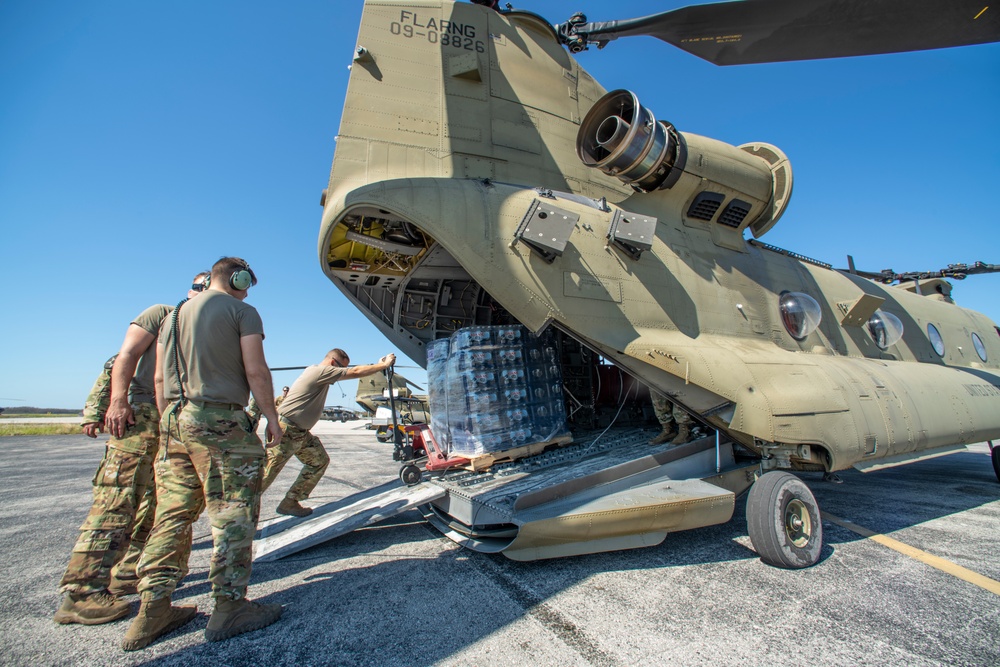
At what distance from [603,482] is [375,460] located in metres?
7.75

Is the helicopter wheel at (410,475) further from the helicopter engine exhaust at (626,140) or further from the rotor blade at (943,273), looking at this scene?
the rotor blade at (943,273)

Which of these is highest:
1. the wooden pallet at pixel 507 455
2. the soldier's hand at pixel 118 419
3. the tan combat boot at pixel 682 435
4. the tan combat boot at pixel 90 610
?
the soldier's hand at pixel 118 419

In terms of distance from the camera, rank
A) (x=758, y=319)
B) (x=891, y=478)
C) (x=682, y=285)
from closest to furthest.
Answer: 1. (x=682, y=285)
2. (x=758, y=319)
3. (x=891, y=478)

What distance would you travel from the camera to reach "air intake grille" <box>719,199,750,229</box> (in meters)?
6.15

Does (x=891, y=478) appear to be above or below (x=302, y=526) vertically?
below

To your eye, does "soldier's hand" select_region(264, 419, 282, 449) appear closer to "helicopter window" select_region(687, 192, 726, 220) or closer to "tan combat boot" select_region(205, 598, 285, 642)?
"tan combat boot" select_region(205, 598, 285, 642)

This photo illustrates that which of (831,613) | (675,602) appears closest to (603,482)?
(675,602)

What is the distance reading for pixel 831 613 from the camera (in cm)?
282

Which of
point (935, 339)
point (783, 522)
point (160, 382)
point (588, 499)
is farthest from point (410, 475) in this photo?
point (935, 339)

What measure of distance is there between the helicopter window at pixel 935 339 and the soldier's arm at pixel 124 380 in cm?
1193

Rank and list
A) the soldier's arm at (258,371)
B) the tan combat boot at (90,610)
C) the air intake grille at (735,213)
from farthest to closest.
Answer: the air intake grille at (735,213), the soldier's arm at (258,371), the tan combat boot at (90,610)

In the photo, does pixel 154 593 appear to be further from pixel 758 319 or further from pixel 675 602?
pixel 758 319

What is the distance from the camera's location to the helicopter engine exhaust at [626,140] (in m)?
4.71

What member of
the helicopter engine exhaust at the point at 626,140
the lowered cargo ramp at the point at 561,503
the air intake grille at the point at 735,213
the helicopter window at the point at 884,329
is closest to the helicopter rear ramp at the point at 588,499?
the lowered cargo ramp at the point at 561,503
